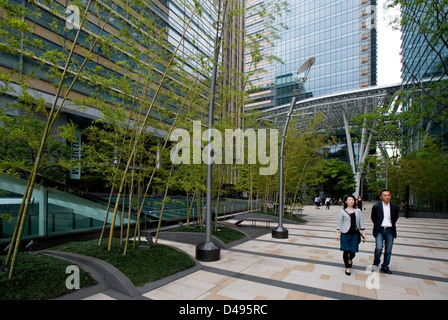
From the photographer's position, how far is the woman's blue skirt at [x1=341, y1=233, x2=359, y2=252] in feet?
17.5

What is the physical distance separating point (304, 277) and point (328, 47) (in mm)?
55204

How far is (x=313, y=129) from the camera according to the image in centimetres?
1641

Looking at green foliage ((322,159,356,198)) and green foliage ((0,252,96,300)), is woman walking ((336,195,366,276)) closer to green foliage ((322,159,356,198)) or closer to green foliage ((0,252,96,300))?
green foliage ((0,252,96,300))

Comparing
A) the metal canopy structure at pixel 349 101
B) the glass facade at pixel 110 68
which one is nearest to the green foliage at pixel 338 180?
the metal canopy structure at pixel 349 101

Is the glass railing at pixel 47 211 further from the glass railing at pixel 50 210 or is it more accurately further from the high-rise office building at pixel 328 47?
the high-rise office building at pixel 328 47

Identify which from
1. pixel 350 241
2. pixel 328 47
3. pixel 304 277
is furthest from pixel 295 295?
pixel 328 47

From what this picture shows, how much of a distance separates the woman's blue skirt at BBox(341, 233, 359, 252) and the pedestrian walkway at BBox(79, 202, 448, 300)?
1.89 ft

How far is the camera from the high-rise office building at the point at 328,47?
47812 millimetres

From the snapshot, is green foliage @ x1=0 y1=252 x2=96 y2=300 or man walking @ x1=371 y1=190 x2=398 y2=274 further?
man walking @ x1=371 y1=190 x2=398 y2=274

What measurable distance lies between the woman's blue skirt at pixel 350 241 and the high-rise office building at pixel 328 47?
41.1 meters

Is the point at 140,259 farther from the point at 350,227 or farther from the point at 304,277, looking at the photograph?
the point at 350,227

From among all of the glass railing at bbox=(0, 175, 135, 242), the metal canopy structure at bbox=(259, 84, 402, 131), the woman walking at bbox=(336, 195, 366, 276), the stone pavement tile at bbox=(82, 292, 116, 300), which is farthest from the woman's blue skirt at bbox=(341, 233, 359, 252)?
the metal canopy structure at bbox=(259, 84, 402, 131)
